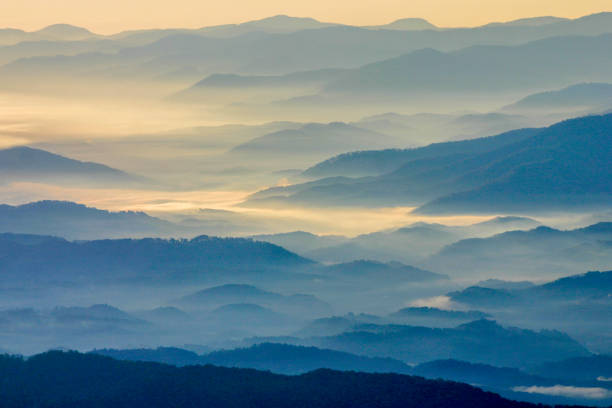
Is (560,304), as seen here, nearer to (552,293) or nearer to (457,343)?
(552,293)

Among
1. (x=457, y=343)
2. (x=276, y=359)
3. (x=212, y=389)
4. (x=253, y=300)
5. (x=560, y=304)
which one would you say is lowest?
(x=212, y=389)

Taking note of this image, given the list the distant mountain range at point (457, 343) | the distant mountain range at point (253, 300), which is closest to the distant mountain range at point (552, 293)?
the distant mountain range at point (253, 300)

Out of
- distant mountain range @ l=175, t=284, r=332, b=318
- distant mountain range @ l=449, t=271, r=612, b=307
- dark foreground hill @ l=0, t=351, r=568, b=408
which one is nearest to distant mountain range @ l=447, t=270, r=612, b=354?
distant mountain range @ l=449, t=271, r=612, b=307

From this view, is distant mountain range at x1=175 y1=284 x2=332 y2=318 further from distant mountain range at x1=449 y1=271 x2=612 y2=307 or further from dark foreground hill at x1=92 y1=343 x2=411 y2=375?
dark foreground hill at x1=92 y1=343 x2=411 y2=375

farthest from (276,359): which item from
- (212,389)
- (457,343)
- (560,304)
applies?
(560,304)

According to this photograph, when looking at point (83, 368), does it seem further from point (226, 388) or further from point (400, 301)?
point (400, 301)

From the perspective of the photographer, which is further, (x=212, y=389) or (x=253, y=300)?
(x=253, y=300)

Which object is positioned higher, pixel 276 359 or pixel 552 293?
pixel 552 293

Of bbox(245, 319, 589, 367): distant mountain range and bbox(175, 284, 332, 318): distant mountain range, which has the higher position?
bbox(175, 284, 332, 318): distant mountain range
